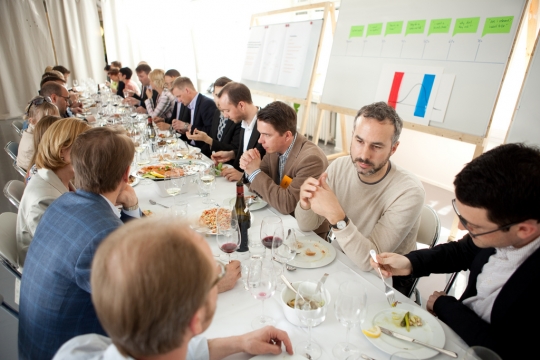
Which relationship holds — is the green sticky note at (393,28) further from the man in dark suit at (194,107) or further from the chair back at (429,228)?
the man in dark suit at (194,107)

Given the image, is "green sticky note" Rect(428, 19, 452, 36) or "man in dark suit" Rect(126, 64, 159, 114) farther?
"man in dark suit" Rect(126, 64, 159, 114)

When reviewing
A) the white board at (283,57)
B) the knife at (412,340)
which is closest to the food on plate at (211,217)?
the knife at (412,340)

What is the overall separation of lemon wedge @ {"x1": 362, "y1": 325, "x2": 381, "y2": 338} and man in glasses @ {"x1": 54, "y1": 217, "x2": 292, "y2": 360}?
2.10ft

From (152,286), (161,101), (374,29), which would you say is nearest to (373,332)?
(152,286)

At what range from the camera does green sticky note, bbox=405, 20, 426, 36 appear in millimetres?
3027

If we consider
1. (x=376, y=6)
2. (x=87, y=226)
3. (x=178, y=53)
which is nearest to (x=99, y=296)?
(x=87, y=226)

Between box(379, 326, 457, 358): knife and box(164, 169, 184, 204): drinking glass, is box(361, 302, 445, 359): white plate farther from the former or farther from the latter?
box(164, 169, 184, 204): drinking glass

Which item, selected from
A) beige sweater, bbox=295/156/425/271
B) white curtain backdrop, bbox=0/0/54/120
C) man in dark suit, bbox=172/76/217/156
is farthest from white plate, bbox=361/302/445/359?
white curtain backdrop, bbox=0/0/54/120

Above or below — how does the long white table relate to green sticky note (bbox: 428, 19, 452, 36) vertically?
below

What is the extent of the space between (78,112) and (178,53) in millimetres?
5500

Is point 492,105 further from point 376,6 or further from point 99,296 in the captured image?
point 99,296

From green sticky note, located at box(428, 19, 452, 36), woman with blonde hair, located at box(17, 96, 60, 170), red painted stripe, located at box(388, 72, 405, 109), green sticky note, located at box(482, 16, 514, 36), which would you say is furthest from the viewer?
red painted stripe, located at box(388, 72, 405, 109)

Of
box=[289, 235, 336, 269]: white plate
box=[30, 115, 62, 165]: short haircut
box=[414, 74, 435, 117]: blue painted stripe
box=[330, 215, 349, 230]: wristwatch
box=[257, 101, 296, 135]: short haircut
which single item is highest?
box=[414, 74, 435, 117]: blue painted stripe

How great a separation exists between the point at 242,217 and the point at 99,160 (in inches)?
29.5
